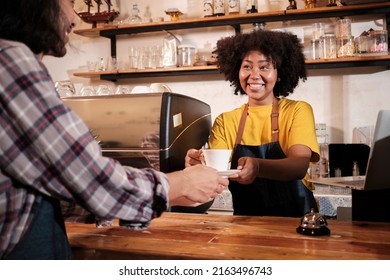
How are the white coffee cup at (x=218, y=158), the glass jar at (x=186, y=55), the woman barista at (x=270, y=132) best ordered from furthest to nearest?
the glass jar at (x=186, y=55) → the woman barista at (x=270, y=132) → the white coffee cup at (x=218, y=158)

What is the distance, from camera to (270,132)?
86.5 inches

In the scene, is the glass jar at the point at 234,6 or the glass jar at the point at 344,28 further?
the glass jar at the point at 234,6

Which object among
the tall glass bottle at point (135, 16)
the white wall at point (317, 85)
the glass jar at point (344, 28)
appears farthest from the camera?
the tall glass bottle at point (135, 16)

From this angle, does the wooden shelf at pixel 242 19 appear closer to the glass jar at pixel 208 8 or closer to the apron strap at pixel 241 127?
the glass jar at pixel 208 8

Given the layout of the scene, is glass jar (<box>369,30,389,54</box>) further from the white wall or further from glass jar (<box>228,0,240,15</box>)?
glass jar (<box>228,0,240,15</box>)

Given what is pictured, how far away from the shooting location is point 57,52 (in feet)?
3.21

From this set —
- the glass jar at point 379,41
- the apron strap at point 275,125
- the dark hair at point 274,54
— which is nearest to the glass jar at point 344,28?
the glass jar at point 379,41

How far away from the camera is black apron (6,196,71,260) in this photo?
89 cm

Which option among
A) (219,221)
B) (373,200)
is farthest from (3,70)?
(373,200)

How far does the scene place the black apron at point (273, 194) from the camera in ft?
6.94

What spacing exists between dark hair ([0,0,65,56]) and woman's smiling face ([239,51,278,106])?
1388 mm

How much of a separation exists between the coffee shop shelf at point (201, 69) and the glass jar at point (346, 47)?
4cm

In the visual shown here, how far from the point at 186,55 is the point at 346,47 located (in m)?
1.25

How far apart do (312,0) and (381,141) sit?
2437 millimetres
